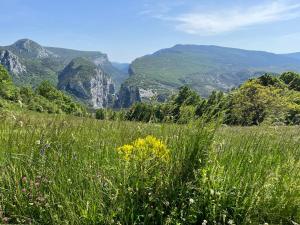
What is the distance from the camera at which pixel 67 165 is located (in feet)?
15.0

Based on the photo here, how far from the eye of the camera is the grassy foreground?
12.7 ft

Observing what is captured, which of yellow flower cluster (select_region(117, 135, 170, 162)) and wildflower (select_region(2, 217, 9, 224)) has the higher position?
yellow flower cluster (select_region(117, 135, 170, 162))

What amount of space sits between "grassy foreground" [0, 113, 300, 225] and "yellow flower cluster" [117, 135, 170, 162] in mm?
41

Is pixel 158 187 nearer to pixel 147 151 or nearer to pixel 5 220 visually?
pixel 147 151

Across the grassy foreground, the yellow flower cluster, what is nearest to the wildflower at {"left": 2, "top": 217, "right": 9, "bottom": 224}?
the grassy foreground

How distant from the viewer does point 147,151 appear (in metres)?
4.47

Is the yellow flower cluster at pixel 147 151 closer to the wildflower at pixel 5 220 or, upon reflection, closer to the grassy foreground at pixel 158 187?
the grassy foreground at pixel 158 187

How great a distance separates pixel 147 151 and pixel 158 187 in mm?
530

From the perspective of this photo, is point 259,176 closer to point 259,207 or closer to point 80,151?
point 259,207

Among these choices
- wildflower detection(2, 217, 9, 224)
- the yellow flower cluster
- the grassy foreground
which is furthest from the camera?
the yellow flower cluster

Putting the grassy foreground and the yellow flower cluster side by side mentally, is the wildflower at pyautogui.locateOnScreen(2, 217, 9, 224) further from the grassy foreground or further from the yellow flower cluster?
the yellow flower cluster

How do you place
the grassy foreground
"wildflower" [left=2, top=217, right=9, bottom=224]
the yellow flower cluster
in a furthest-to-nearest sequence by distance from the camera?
the yellow flower cluster
the grassy foreground
"wildflower" [left=2, top=217, right=9, bottom=224]

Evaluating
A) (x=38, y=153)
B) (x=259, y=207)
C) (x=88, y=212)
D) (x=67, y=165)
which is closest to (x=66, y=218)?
(x=88, y=212)

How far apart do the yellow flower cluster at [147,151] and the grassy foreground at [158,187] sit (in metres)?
0.04
